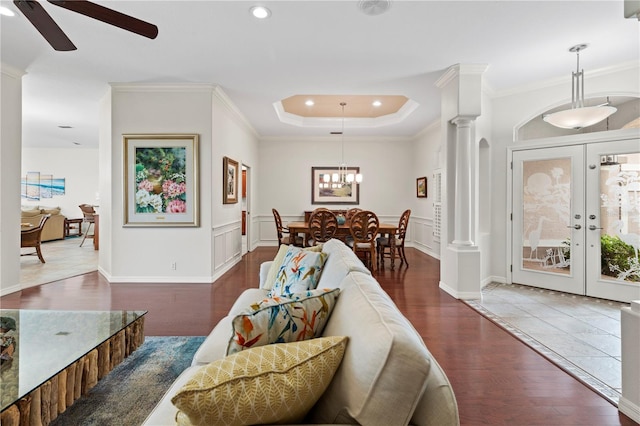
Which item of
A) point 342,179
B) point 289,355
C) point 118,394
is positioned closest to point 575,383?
point 289,355

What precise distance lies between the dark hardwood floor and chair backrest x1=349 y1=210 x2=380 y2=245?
636 mm

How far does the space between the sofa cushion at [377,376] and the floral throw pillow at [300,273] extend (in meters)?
0.97

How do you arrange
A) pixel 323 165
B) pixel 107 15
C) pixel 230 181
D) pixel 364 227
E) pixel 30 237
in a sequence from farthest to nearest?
pixel 323 165 < pixel 30 237 < pixel 230 181 < pixel 364 227 < pixel 107 15

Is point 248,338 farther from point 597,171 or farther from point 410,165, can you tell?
point 410,165

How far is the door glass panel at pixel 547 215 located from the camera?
14.0 feet

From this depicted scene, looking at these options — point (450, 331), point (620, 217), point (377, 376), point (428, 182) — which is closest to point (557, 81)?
point (620, 217)

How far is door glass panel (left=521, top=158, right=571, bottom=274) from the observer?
425 centimetres

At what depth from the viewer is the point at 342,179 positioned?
7.55 metres

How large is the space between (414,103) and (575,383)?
4.57 meters

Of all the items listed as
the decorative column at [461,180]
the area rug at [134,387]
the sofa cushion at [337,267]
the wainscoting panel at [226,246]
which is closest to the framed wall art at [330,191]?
the wainscoting panel at [226,246]

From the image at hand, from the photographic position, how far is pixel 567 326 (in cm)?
306

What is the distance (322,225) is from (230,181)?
1.68 m

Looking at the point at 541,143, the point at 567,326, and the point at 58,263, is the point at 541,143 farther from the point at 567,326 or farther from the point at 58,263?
the point at 58,263

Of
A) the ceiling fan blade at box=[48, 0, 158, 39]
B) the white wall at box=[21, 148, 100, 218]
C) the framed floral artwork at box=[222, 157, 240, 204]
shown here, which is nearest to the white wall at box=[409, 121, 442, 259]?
the framed floral artwork at box=[222, 157, 240, 204]
